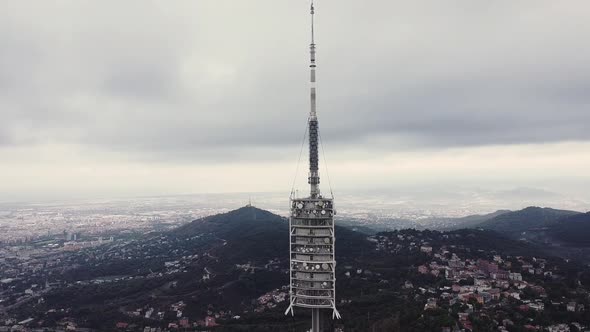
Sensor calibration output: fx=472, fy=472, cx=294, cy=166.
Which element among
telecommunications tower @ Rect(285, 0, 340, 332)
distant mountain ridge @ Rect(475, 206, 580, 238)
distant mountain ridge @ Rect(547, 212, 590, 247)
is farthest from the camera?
distant mountain ridge @ Rect(475, 206, 580, 238)

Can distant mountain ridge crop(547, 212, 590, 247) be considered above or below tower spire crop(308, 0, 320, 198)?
below

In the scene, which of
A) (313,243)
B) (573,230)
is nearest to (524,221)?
(573,230)

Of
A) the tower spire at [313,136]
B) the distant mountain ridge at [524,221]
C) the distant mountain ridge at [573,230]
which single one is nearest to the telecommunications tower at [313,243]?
the tower spire at [313,136]

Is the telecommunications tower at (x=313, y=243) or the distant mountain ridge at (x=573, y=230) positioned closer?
the telecommunications tower at (x=313, y=243)

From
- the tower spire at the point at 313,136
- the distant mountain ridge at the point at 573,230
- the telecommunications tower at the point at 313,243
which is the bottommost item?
the distant mountain ridge at the point at 573,230

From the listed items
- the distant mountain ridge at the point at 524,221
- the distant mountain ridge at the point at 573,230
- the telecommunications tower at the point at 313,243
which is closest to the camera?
the telecommunications tower at the point at 313,243

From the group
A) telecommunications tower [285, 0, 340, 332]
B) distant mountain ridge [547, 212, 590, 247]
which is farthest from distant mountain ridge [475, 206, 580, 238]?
telecommunications tower [285, 0, 340, 332]

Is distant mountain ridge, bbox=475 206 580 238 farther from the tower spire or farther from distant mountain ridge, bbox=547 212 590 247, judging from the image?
the tower spire

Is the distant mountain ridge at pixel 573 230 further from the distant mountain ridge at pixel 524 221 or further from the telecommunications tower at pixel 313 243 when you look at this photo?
the telecommunications tower at pixel 313 243

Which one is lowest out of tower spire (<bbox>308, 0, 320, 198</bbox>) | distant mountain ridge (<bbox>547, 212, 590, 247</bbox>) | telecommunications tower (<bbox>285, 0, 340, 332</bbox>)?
distant mountain ridge (<bbox>547, 212, 590, 247</bbox>)

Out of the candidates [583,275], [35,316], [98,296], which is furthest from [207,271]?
[583,275]
